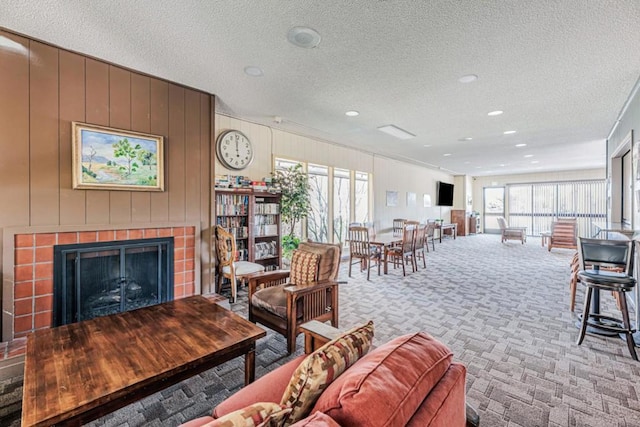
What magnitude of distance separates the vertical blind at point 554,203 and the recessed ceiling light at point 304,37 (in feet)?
39.9

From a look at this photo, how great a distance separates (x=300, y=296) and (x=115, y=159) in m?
2.24

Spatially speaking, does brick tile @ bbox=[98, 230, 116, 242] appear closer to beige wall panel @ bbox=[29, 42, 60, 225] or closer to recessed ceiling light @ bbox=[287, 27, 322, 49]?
Result: beige wall panel @ bbox=[29, 42, 60, 225]

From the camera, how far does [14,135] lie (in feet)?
7.74

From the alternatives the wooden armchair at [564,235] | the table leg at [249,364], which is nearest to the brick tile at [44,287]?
the table leg at [249,364]

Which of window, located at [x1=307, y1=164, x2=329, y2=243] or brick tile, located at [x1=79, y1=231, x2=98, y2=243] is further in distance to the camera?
window, located at [x1=307, y1=164, x2=329, y2=243]

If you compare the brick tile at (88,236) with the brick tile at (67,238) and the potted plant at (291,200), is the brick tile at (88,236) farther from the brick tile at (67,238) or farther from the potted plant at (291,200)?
the potted plant at (291,200)

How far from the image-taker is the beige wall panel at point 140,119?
295 centimetres

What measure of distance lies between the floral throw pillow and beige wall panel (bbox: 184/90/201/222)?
298 cm

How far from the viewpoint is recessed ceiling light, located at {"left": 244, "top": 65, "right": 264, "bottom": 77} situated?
9.33 feet

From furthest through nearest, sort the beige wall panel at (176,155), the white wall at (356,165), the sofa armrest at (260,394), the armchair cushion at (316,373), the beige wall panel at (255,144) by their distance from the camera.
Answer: the white wall at (356,165)
the beige wall panel at (255,144)
the beige wall panel at (176,155)
the sofa armrest at (260,394)
the armchair cushion at (316,373)

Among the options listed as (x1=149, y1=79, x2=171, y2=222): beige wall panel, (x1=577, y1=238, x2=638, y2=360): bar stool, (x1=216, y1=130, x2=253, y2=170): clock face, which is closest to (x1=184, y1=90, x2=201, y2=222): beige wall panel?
(x1=149, y1=79, x2=171, y2=222): beige wall panel

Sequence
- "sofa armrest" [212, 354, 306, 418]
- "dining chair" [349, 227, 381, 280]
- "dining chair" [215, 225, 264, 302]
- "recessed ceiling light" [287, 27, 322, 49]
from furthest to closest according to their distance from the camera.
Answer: "dining chair" [349, 227, 381, 280], "dining chair" [215, 225, 264, 302], "recessed ceiling light" [287, 27, 322, 49], "sofa armrest" [212, 354, 306, 418]

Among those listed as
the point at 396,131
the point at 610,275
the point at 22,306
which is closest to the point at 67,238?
the point at 22,306

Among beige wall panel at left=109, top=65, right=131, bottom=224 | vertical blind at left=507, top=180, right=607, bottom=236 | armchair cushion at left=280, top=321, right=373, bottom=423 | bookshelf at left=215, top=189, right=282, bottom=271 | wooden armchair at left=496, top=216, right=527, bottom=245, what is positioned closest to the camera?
armchair cushion at left=280, top=321, right=373, bottom=423
